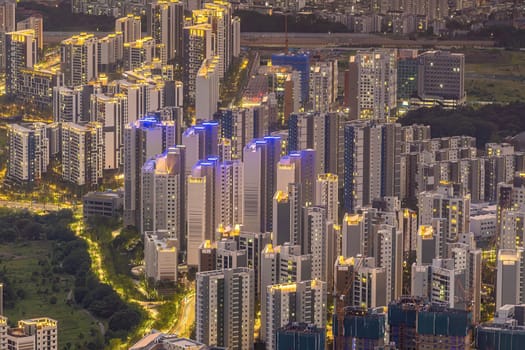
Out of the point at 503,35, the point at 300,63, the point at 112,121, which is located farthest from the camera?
the point at 503,35

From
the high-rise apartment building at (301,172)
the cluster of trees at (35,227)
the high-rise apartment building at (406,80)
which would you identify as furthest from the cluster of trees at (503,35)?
the cluster of trees at (35,227)

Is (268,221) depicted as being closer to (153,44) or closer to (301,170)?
(301,170)

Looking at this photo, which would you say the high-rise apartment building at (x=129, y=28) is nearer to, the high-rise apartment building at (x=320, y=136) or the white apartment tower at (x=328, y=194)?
the high-rise apartment building at (x=320, y=136)

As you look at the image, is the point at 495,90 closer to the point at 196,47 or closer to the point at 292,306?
the point at 196,47

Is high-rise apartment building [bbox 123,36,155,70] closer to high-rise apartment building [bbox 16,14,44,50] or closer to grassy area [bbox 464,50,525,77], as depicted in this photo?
high-rise apartment building [bbox 16,14,44,50]

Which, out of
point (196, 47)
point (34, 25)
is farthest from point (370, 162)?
point (34, 25)

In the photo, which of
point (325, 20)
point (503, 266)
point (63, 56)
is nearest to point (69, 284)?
point (503, 266)
